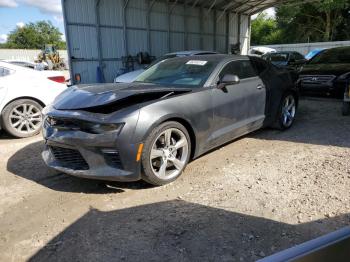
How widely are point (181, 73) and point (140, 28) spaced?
10.9 meters

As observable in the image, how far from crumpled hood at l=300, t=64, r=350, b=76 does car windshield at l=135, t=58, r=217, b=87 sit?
207 inches

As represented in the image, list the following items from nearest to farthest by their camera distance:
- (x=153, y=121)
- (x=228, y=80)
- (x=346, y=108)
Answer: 1. (x=153, y=121)
2. (x=228, y=80)
3. (x=346, y=108)

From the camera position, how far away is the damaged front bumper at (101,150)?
321 centimetres

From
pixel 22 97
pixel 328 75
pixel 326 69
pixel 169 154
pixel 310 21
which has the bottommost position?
pixel 169 154

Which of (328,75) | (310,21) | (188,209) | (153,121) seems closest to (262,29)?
(310,21)

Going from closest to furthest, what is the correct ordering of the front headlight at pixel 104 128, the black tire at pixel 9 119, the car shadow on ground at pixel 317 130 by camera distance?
the front headlight at pixel 104 128, the car shadow on ground at pixel 317 130, the black tire at pixel 9 119

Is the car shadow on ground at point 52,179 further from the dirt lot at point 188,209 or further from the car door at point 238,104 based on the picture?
the car door at point 238,104

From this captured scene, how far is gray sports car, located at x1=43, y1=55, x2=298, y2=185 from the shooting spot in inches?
129

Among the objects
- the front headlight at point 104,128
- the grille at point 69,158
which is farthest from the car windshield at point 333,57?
the grille at point 69,158

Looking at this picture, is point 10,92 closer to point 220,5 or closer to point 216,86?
point 216,86

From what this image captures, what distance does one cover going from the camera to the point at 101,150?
3266mm

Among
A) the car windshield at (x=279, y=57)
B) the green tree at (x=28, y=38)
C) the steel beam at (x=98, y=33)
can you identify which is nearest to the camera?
the steel beam at (x=98, y=33)

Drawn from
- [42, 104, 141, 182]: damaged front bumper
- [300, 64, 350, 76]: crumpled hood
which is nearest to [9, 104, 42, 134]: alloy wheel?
[42, 104, 141, 182]: damaged front bumper

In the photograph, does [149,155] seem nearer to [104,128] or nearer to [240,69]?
[104,128]
